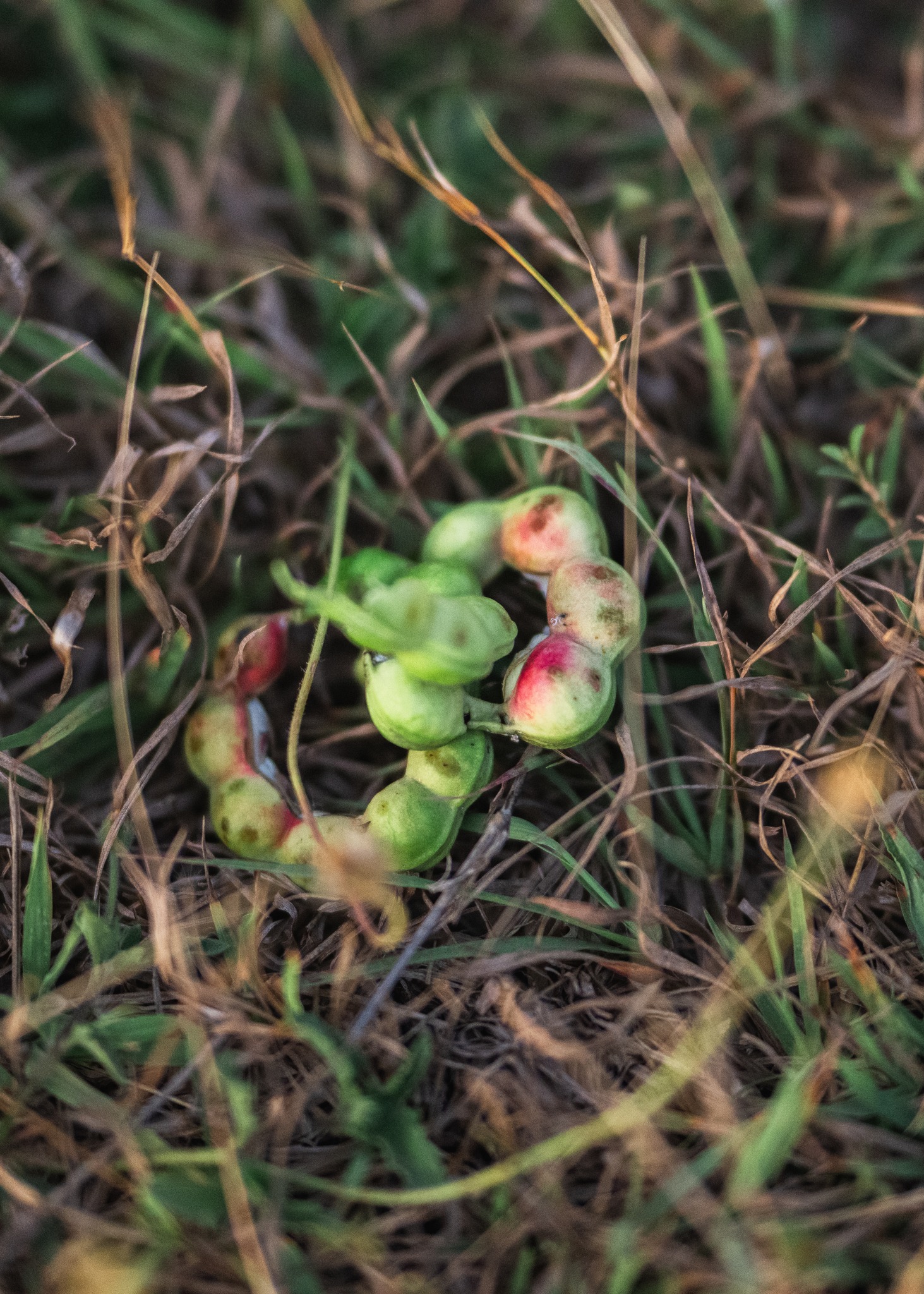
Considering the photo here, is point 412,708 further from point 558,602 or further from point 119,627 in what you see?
point 119,627

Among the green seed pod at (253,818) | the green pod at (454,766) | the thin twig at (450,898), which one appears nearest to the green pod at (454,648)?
the green pod at (454,766)

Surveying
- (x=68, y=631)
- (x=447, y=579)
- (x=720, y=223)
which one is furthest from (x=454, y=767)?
(x=720, y=223)

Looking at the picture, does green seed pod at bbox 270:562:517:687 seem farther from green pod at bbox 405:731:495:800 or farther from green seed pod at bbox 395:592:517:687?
green pod at bbox 405:731:495:800

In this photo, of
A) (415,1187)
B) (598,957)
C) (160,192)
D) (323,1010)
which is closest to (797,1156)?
(598,957)

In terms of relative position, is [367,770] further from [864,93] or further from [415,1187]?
[864,93]

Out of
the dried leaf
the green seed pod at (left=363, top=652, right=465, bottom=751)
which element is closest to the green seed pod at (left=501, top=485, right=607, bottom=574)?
the green seed pod at (left=363, top=652, right=465, bottom=751)
